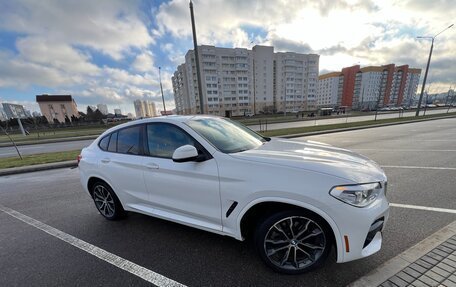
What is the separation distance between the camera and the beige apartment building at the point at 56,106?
295 ft

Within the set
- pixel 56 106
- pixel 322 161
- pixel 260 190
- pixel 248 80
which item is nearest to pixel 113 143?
pixel 260 190

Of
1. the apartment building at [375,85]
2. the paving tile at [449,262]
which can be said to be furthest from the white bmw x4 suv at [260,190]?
the apartment building at [375,85]

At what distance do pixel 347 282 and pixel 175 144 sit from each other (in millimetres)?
2391

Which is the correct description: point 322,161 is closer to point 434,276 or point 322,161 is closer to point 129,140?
point 434,276

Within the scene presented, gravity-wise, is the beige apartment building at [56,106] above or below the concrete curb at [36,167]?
above

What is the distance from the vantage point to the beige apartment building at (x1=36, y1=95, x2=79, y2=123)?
89.9m

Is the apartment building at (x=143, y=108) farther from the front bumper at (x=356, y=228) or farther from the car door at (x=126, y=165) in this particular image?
the front bumper at (x=356, y=228)

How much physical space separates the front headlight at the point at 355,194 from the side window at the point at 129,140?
103 inches

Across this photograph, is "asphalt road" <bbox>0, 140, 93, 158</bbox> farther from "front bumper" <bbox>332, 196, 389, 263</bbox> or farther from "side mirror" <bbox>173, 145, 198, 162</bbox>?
"front bumper" <bbox>332, 196, 389, 263</bbox>

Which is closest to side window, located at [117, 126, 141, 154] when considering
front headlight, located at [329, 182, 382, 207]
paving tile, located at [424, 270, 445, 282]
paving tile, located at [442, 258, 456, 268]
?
front headlight, located at [329, 182, 382, 207]

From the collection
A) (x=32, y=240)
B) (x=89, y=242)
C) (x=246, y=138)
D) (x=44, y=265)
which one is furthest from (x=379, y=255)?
(x=32, y=240)

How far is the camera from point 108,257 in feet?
8.47

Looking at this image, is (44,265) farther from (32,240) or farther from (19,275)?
(32,240)

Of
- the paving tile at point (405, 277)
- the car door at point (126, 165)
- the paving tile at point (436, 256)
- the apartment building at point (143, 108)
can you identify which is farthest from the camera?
the apartment building at point (143, 108)
